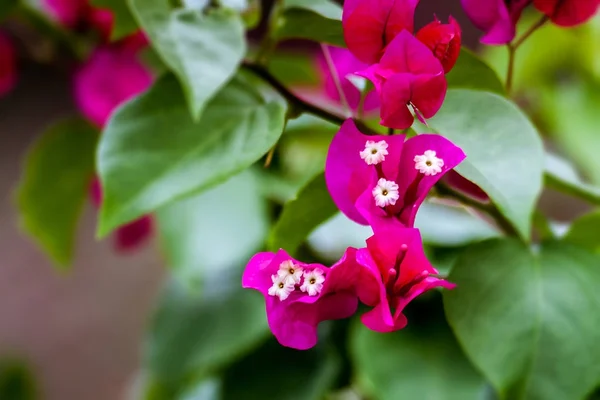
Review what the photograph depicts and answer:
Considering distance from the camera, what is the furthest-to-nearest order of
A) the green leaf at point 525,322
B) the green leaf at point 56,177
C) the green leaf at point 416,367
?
the green leaf at point 56,177, the green leaf at point 416,367, the green leaf at point 525,322

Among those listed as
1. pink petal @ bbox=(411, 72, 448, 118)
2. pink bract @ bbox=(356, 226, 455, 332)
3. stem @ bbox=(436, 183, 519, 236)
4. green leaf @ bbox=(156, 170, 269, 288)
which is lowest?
green leaf @ bbox=(156, 170, 269, 288)

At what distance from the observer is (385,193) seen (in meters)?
0.19

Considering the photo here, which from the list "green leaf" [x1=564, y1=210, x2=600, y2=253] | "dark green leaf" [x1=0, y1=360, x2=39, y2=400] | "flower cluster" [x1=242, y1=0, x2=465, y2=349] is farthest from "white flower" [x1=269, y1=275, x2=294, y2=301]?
"dark green leaf" [x1=0, y1=360, x2=39, y2=400]

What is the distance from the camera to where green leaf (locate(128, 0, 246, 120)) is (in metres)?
0.29

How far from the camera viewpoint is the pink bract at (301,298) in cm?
19

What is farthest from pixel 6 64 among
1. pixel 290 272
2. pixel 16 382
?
pixel 16 382

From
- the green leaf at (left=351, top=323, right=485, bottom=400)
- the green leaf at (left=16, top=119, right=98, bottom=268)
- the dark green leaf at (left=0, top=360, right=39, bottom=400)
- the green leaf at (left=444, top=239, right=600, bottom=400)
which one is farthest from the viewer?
the dark green leaf at (left=0, top=360, right=39, bottom=400)

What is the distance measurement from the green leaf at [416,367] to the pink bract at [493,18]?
0.22 meters

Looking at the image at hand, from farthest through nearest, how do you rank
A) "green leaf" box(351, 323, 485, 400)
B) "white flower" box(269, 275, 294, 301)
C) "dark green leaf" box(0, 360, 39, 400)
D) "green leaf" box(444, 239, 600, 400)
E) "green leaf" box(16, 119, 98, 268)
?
"dark green leaf" box(0, 360, 39, 400), "green leaf" box(16, 119, 98, 268), "green leaf" box(351, 323, 485, 400), "green leaf" box(444, 239, 600, 400), "white flower" box(269, 275, 294, 301)

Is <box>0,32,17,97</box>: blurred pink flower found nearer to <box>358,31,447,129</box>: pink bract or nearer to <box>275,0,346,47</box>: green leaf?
<box>275,0,346,47</box>: green leaf

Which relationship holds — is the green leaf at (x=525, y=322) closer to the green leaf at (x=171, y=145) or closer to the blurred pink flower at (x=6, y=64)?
the green leaf at (x=171, y=145)

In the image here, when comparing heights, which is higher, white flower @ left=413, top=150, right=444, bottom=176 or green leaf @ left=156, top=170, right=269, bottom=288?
white flower @ left=413, top=150, right=444, bottom=176

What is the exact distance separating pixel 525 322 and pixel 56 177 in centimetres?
40

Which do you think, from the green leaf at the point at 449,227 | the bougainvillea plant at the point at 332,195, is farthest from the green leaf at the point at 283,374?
the green leaf at the point at 449,227
